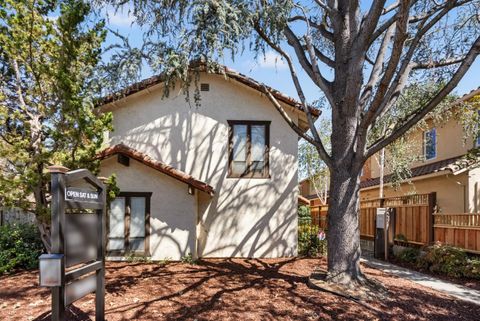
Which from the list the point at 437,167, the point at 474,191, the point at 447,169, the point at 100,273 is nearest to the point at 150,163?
the point at 100,273

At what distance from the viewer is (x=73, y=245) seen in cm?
481

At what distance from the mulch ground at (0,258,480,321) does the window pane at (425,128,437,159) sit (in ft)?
32.9

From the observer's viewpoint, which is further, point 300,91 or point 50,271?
point 300,91

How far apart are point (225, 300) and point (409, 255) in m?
7.72

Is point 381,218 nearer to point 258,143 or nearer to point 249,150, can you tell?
point 258,143

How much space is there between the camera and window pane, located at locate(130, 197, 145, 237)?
37.9ft

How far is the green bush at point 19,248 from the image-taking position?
393 inches

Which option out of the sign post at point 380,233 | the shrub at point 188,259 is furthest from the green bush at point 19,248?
the sign post at point 380,233

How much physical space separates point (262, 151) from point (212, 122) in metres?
2.02

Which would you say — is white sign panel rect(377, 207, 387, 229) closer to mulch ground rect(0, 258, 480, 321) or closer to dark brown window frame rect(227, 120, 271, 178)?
mulch ground rect(0, 258, 480, 321)

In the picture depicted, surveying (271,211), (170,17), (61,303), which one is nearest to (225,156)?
(271,211)

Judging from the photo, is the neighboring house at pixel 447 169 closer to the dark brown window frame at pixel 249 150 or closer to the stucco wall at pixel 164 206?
the dark brown window frame at pixel 249 150

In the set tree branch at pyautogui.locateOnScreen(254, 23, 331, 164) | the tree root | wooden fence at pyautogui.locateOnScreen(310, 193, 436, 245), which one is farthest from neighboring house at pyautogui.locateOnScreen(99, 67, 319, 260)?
the tree root

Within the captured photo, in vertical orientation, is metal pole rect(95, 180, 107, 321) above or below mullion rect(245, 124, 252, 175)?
below
